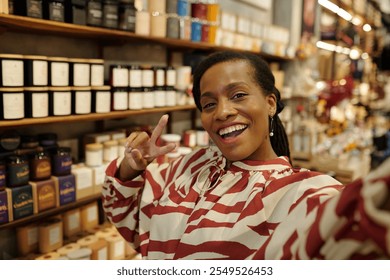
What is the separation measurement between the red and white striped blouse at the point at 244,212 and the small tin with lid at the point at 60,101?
1.77ft

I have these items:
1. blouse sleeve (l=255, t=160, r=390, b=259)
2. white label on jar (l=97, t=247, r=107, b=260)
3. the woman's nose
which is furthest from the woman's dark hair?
white label on jar (l=97, t=247, r=107, b=260)

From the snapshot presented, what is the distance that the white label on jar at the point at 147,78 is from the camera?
2.10m

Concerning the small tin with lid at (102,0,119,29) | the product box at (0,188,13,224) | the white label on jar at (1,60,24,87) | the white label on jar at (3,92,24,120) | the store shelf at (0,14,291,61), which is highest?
the small tin with lid at (102,0,119,29)

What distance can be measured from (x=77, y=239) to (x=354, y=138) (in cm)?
329

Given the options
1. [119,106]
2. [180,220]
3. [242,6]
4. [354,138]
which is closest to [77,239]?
[119,106]

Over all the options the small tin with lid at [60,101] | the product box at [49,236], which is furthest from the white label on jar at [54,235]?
the small tin with lid at [60,101]

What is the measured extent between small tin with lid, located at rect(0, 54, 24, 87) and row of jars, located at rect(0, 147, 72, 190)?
30 cm

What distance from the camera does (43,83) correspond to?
1600mm

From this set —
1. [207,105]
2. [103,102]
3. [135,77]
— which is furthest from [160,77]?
[207,105]

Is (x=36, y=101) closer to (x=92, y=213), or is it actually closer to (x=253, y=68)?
(x=92, y=213)

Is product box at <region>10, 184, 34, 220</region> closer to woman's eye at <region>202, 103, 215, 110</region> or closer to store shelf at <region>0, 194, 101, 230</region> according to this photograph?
store shelf at <region>0, 194, 101, 230</region>

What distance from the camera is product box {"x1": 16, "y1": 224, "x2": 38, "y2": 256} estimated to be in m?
1.77

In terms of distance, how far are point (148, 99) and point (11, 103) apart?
80 centimetres
